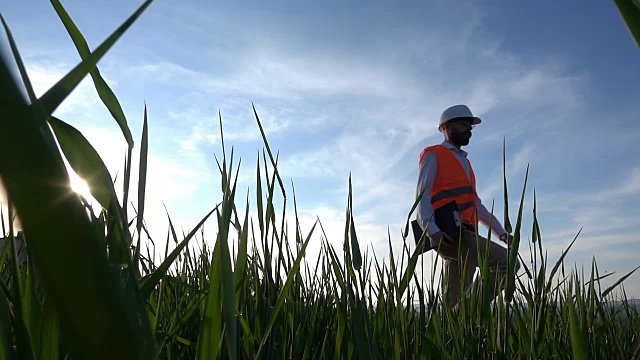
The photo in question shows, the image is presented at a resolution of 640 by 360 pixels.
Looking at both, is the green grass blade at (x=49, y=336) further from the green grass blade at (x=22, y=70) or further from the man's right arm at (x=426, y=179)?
the man's right arm at (x=426, y=179)

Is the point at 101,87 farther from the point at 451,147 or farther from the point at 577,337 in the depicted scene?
the point at 451,147

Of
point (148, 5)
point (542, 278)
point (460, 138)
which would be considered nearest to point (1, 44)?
point (148, 5)

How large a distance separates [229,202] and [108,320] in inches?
21.4

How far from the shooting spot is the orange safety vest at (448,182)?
18.2 ft

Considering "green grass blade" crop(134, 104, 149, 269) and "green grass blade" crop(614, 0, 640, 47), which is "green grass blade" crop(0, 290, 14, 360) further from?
"green grass blade" crop(614, 0, 640, 47)

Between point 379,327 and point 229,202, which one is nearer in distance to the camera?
point 229,202

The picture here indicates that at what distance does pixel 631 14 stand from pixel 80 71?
26 centimetres

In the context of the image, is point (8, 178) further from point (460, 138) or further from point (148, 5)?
point (460, 138)

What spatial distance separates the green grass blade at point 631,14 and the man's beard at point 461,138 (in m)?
5.95

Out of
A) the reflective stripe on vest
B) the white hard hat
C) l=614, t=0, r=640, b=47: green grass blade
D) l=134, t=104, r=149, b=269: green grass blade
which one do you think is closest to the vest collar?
the white hard hat

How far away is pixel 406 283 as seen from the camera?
1.14m

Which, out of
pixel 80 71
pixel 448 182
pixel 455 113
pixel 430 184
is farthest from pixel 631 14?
pixel 455 113

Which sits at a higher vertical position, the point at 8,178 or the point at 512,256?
the point at 512,256

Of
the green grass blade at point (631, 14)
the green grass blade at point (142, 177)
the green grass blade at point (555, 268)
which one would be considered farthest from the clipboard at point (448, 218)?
the green grass blade at point (631, 14)
